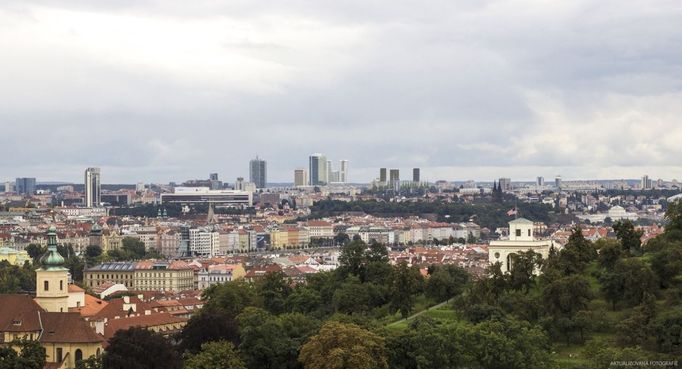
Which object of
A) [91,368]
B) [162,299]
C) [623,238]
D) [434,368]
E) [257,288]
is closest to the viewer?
[434,368]

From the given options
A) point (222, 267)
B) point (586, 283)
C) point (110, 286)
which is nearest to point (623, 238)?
point (586, 283)

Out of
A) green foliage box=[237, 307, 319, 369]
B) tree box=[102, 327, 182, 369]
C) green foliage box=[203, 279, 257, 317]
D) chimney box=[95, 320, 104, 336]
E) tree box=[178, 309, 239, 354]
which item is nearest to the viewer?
tree box=[102, 327, 182, 369]

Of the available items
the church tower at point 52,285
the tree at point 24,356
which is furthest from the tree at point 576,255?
the church tower at point 52,285

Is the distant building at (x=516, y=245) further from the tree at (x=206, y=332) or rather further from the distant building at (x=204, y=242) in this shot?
the distant building at (x=204, y=242)

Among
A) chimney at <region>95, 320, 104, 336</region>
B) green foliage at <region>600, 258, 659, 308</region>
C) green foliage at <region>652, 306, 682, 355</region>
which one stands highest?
green foliage at <region>600, 258, 659, 308</region>

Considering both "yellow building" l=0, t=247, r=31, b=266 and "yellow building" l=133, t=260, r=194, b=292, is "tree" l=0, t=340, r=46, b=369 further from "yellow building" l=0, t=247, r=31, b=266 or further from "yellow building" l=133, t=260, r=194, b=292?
"yellow building" l=0, t=247, r=31, b=266

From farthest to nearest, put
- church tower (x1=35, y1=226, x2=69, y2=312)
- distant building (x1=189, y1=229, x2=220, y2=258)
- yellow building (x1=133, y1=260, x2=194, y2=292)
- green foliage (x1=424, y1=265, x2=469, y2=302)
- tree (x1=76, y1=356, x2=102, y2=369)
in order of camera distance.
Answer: distant building (x1=189, y1=229, x2=220, y2=258)
yellow building (x1=133, y1=260, x2=194, y2=292)
green foliage (x1=424, y1=265, x2=469, y2=302)
church tower (x1=35, y1=226, x2=69, y2=312)
tree (x1=76, y1=356, x2=102, y2=369)

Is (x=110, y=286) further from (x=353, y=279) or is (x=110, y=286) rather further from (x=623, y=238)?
(x=623, y=238)

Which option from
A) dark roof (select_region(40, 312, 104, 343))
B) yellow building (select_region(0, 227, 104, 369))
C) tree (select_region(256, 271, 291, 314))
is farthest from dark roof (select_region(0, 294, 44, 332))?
tree (select_region(256, 271, 291, 314))
